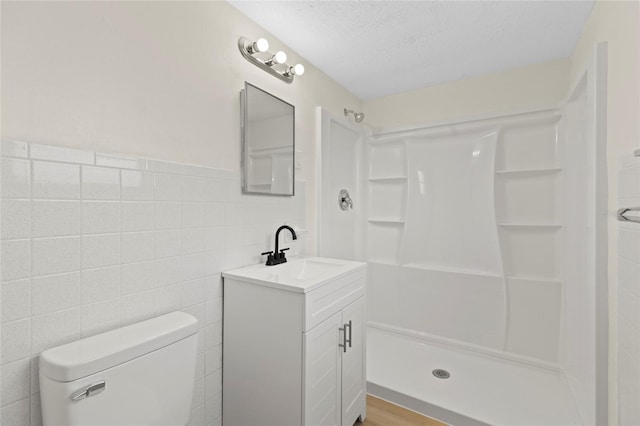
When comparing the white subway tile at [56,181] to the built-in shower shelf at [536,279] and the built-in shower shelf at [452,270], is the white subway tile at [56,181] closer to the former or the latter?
the built-in shower shelf at [452,270]

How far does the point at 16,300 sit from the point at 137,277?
34cm

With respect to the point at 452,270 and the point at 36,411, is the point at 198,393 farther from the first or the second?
the point at 452,270

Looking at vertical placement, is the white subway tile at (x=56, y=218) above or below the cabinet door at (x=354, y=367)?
above

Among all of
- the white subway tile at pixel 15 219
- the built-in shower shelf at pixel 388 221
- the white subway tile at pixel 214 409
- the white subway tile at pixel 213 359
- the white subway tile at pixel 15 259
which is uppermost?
the white subway tile at pixel 15 219

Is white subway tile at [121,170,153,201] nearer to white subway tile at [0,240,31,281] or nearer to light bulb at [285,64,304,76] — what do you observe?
white subway tile at [0,240,31,281]

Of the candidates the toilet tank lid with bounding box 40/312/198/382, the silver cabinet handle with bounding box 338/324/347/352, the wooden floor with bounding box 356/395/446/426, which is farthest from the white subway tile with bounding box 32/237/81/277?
the wooden floor with bounding box 356/395/446/426

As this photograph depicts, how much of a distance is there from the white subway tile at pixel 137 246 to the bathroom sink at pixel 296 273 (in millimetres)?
393

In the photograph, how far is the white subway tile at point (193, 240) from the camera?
4.27ft

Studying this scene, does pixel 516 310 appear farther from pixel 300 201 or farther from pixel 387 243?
pixel 300 201

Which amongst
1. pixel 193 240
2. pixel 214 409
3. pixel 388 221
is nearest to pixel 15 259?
pixel 193 240

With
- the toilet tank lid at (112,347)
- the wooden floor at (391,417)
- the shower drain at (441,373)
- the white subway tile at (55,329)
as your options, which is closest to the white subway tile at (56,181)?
the white subway tile at (55,329)

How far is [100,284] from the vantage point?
1.02 metres

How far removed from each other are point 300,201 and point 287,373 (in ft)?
3.70

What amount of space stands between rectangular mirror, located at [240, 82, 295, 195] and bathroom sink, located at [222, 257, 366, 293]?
45 centimetres
